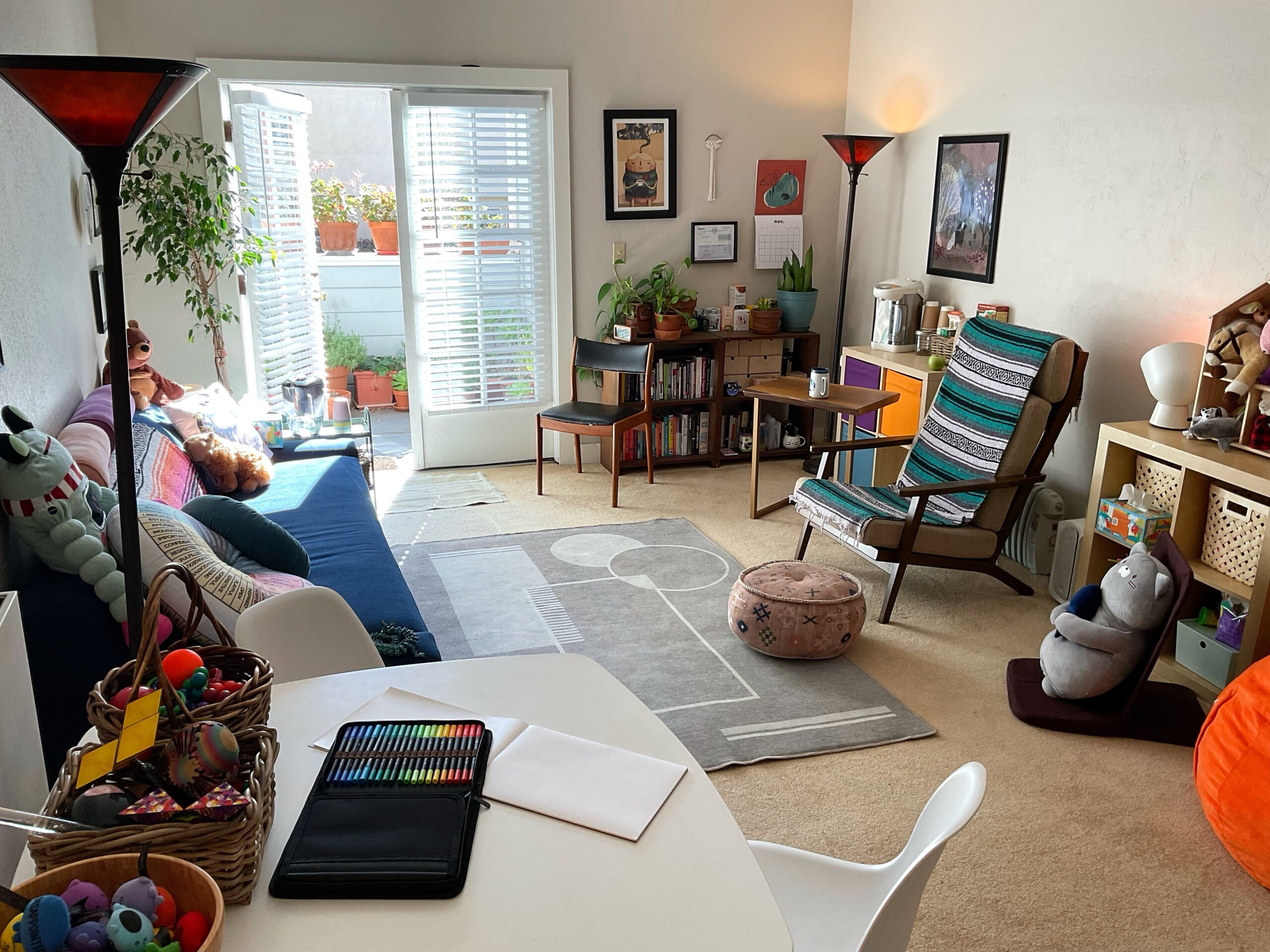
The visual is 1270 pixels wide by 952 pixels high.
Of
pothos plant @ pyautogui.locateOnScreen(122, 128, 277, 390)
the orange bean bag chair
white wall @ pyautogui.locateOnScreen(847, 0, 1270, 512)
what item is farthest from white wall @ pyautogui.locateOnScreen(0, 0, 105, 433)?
white wall @ pyautogui.locateOnScreen(847, 0, 1270, 512)

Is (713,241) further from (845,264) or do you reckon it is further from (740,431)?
(740,431)

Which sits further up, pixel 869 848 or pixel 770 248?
Answer: pixel 770 248

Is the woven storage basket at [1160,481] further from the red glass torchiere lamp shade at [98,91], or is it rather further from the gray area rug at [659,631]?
the red glass torchiere lamp shade at [98,91]

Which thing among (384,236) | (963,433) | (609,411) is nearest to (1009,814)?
(963,433)

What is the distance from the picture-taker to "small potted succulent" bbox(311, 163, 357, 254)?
7258mm

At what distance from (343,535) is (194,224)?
6.22ft

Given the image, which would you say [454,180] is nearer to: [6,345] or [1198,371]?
[6,345]

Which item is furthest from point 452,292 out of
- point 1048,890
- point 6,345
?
point 1048,890

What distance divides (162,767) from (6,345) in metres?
1.80

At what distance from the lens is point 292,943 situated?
1.11m

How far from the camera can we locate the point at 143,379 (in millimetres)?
3848

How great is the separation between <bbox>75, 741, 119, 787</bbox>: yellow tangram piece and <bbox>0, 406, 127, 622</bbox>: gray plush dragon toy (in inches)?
44.4

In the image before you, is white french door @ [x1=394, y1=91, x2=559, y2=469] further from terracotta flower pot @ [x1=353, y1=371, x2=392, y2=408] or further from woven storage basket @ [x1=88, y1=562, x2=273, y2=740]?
woven storage basket @ [x1=88, y1=562, x2=273, y2=740]

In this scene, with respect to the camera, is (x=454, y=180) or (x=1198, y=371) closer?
(x=1198, y=371)
